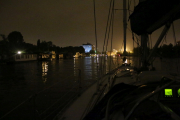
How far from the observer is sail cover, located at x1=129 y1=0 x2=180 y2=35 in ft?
8.32

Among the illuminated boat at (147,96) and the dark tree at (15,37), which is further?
the dark tree at (15,37)

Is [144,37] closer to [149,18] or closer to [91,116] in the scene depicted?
[149,18]

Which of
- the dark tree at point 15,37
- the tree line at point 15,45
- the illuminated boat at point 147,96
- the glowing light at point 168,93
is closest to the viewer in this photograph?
the illuminated boat at point 147,96

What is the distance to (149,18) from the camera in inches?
120

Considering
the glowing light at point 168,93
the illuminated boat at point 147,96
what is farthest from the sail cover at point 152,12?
the glowing light at point 168,93

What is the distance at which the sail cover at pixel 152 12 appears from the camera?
2.54m

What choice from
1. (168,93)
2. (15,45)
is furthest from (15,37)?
(168,93)

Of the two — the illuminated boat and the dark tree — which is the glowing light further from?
the dark tree

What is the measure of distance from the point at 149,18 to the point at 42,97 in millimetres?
6178

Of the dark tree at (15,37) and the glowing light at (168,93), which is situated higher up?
the dark tree at (15,37)

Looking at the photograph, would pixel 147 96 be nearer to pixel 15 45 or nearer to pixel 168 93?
pixel 168 93

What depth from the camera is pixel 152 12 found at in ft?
9.27

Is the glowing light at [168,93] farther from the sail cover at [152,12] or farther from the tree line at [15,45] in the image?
the tree line at [15,45]

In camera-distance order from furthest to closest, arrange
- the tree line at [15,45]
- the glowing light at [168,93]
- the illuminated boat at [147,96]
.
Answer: the tree line at [15,45]
the glowing light at [168,93]
the illuminated boat at [147,96]
